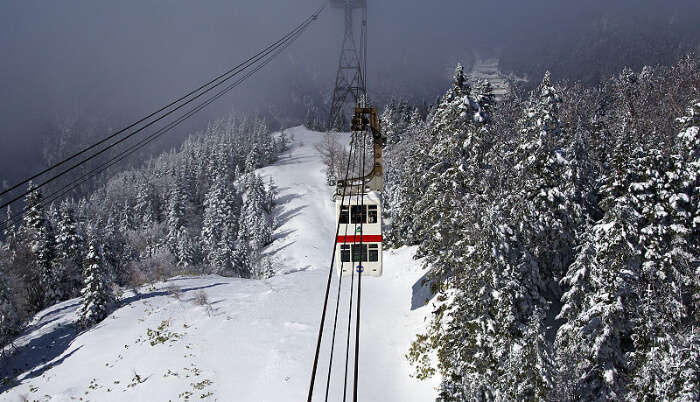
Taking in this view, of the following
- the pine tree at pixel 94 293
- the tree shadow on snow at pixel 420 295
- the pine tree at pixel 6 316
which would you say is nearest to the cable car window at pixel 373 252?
the tree shadow on snow at pixel 420 295

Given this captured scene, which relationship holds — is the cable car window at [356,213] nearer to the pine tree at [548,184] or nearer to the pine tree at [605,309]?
the pine tree at [548,184]

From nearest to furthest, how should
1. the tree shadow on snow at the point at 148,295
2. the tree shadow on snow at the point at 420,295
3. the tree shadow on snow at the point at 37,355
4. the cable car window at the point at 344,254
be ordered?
1. the cable car window at the point at 344,254
2. the tree shadow on snow at the point at 37,355
3. the tree shadow on snow at the point at 420,295
4. the tree shadow on snow at the point at 148,295

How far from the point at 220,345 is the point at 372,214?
11.4 m

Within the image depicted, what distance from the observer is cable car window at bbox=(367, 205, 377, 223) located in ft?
76.3

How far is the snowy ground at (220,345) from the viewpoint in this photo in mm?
21547

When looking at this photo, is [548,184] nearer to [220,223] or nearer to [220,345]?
[220,345]

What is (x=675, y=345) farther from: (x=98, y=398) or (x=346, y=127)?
(x=346, y=127)

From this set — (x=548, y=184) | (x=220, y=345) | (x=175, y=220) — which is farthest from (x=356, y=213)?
(x=175, y=220)

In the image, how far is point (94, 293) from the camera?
3344 centimetres

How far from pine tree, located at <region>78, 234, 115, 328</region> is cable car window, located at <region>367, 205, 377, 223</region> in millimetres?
23560

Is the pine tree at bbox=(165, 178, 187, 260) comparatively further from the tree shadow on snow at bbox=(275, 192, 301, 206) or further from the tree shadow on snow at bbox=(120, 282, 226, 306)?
the tree shadow on snow at bbox=(120, 282, 226, 306)

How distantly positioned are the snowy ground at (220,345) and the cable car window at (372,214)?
7.60m

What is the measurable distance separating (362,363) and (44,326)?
28.9 meters

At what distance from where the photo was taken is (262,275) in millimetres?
67250
